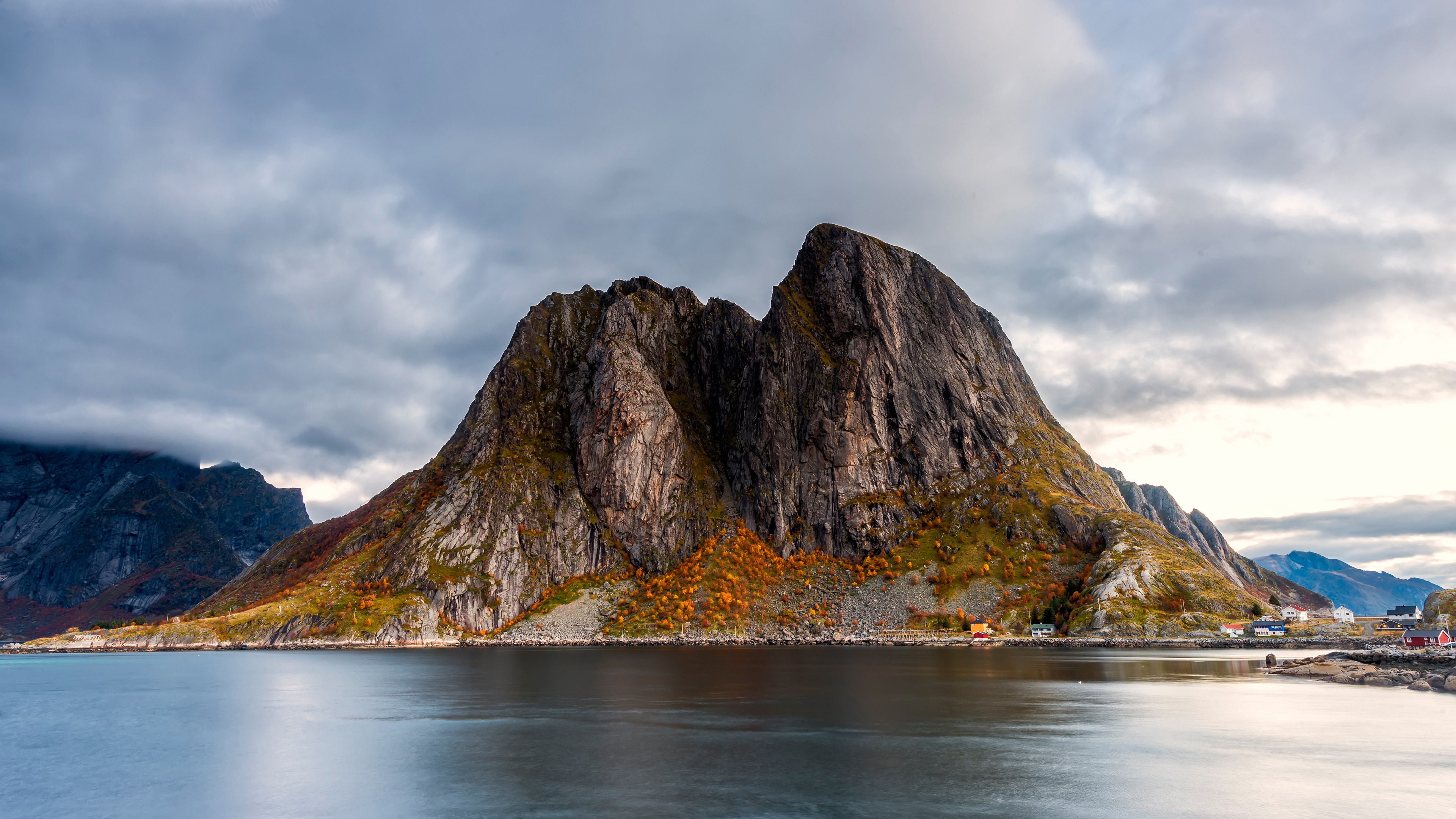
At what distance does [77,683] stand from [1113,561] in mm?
191707

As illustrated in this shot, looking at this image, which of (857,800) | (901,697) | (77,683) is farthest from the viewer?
(77,683)

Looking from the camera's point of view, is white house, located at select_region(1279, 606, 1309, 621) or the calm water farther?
white house, located at select_region(1279, 606, 1309, 621)

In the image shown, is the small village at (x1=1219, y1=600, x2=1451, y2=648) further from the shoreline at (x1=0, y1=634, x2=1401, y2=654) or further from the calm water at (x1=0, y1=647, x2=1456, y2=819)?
the calm water at (x1=0, y1=647, x2=1456, y2=819)

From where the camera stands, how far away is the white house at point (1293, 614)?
179 metres

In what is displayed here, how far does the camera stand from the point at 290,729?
53.0m

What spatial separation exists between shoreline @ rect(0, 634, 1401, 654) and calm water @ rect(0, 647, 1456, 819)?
249 ft

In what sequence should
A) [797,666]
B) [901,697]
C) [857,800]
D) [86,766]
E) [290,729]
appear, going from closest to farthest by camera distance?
[857,800] → [86,766] → [290,729] → [901,697] → [797,666]

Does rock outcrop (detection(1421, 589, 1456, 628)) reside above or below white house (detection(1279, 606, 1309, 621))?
above

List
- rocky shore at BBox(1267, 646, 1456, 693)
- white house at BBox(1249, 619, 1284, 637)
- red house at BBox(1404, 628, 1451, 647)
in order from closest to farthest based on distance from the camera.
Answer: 1. rocky shore at BBox(1267, 646, 1456, 693)
2. red house at BBox(1404, 628, 1451, 647)
3. white house at BBox(1249, 619, 1284, 637)

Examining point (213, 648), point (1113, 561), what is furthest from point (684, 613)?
point (213, 648)

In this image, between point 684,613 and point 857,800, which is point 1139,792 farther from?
point 684,613

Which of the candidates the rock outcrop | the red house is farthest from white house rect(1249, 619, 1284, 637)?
the red house

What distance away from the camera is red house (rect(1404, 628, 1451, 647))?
410 ft

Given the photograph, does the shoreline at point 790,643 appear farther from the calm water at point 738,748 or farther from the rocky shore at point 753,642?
the calm water at point 738,748
